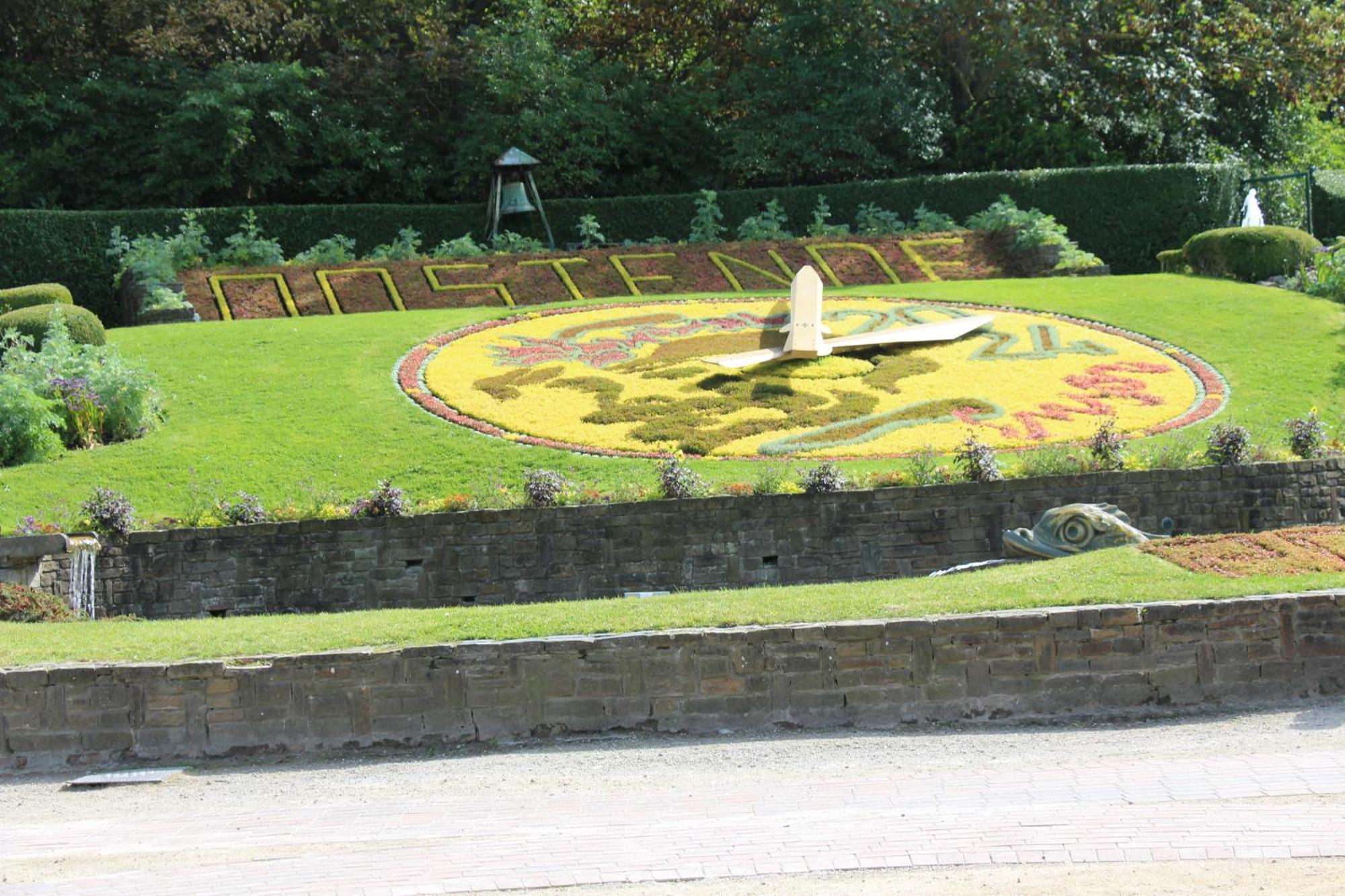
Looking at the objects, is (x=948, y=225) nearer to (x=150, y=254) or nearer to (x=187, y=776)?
(x=150, y=254)

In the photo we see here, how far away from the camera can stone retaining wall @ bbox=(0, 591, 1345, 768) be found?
31.3 feet

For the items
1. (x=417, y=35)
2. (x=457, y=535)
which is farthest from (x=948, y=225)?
(x=457, y=535)

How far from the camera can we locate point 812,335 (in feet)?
62.7

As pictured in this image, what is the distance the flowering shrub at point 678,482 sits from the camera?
15.0 metres

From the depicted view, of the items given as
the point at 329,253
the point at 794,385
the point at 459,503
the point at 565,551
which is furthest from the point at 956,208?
the point at 459,503

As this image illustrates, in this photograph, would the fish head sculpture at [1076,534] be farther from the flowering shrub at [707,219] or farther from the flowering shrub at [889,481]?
the flowering shrub at [707,219]

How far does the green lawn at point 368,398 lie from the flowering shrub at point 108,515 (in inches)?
18.9

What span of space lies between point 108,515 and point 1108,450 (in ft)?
31.4

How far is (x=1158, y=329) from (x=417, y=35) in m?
18.9

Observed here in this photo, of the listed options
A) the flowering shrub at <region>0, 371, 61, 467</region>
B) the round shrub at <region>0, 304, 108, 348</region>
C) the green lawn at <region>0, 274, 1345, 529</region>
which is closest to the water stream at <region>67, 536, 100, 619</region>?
the green lawn at <region>0, 274, 1345, 529</region>

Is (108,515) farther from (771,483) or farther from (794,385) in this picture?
(794,385)

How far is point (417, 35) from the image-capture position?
33969 millimetres

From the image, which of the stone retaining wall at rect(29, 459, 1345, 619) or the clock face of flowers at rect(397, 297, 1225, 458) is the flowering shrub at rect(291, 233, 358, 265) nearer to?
the clock face of flowers at rect(397, 297, 1225, 458)

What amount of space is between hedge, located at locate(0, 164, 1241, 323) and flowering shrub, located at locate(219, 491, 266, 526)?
45.2 feet
